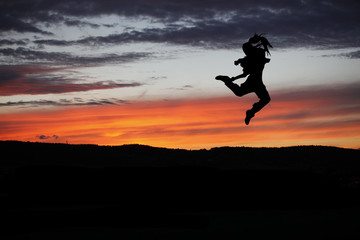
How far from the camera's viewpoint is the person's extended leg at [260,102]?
47.1ft

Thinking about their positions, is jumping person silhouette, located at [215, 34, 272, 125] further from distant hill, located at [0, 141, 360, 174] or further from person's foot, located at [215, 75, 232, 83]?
distant hill, located at [0, 141, 360, 174]

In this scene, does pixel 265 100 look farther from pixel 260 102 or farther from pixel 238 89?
pixel 238 89

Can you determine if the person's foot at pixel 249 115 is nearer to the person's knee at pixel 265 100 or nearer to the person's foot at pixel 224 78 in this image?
the person's knee at pixel 265 100

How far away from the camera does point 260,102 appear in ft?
47.6

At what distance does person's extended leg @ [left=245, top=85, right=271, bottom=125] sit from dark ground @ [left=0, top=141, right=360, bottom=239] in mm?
1644

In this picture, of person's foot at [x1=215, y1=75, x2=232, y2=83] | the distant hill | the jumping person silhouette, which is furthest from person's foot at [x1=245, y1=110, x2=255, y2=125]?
the distant hill

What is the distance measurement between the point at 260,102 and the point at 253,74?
974mm

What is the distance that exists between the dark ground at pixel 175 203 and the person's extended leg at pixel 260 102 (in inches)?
64.7

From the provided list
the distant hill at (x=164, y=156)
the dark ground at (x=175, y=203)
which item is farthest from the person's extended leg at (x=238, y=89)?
the distant hill at (x=164, y=156)

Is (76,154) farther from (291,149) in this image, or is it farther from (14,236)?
(14,236)

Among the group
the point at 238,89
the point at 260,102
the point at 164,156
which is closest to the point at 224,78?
the point at 238,89

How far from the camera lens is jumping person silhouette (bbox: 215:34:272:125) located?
13.8m

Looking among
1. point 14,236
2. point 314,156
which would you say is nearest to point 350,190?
point 14,236

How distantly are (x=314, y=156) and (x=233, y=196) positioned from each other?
29.0 metres
